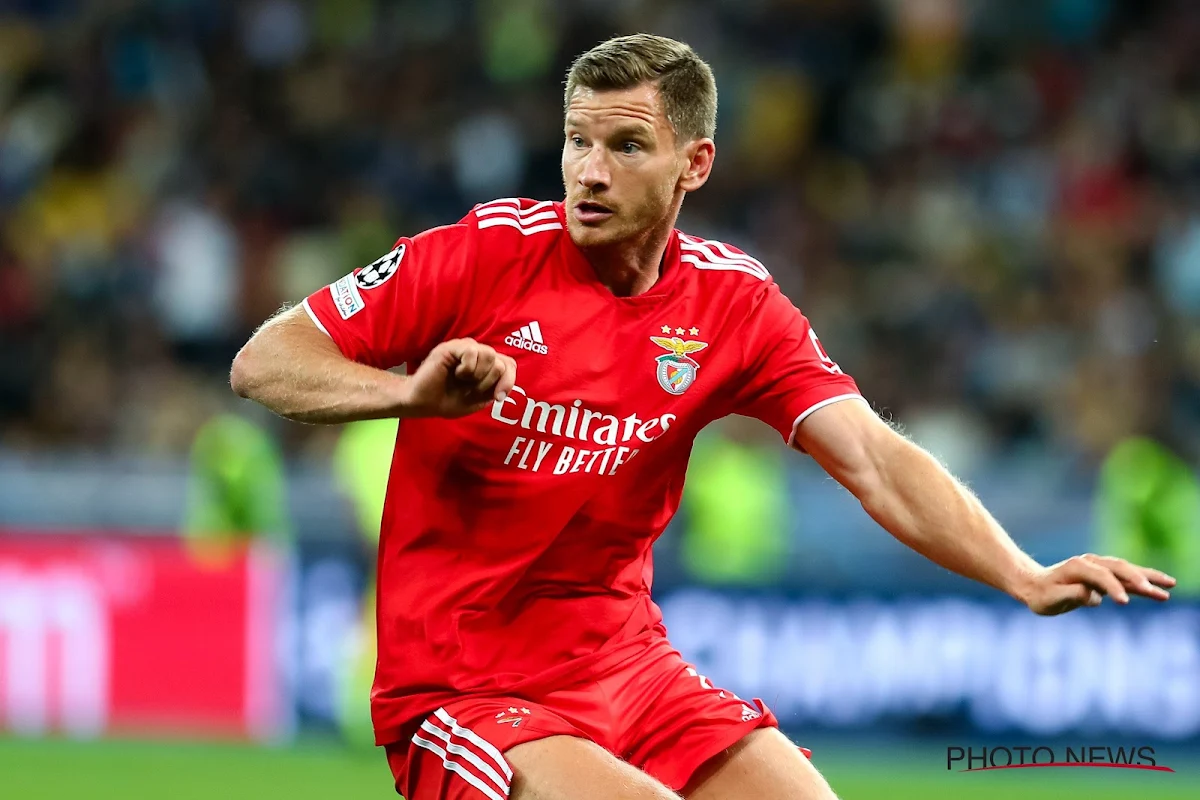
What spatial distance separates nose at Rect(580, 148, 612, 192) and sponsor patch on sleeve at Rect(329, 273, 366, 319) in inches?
24.5

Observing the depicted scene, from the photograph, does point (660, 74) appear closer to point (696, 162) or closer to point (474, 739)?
point (696, 162)

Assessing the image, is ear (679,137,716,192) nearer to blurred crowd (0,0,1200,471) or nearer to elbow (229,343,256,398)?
elbow (229,343,256,398)

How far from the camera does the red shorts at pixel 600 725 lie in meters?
4.67

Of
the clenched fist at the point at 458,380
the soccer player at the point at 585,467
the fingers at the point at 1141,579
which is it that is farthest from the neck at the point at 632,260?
the fingers at the point at 1141,579

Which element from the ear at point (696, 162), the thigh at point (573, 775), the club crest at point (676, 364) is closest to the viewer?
the thigh at point (573, 775)

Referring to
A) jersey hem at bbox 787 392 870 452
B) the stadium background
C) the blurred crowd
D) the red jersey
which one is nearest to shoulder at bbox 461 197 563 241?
the red jersey

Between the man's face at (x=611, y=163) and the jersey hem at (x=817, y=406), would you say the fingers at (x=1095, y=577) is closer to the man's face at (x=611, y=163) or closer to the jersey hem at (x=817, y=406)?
the jersey hem at (x=817, y=406)

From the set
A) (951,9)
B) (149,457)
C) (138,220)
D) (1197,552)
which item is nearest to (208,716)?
(149,457)

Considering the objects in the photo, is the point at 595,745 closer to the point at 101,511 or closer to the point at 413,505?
the point at 413,505

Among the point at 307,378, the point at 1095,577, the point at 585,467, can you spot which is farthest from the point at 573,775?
the point at 1095,577

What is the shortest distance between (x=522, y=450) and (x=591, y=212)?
609mm

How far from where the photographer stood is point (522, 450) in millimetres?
4859

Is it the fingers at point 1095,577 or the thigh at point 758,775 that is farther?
the thigh at point 758,775

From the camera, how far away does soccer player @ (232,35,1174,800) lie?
4.78m
